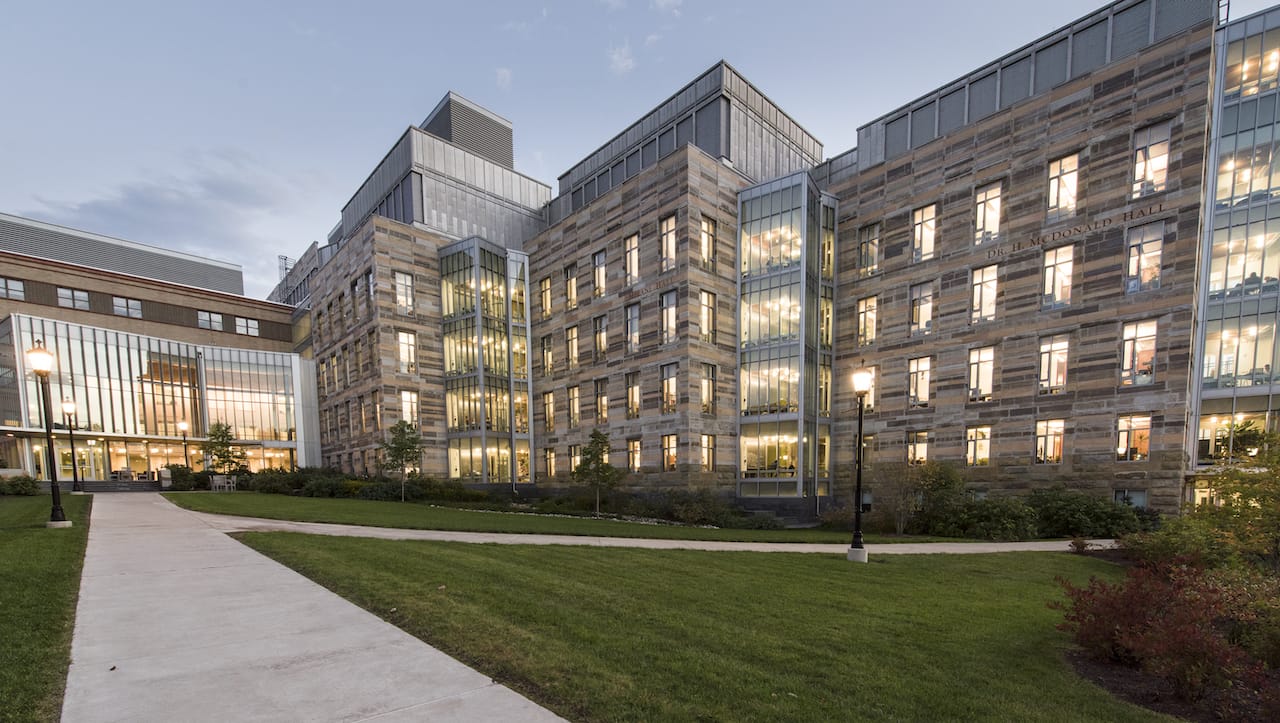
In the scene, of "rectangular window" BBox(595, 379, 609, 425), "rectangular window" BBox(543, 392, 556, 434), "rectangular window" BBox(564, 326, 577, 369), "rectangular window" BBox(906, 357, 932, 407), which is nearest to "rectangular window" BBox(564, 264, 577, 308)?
"rectangular window" BBox(564, 326, 577, 369)

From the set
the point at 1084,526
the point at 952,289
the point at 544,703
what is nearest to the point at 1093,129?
the point at 952,289

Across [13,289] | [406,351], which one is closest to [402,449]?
[406,351]

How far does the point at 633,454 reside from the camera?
2978 cm

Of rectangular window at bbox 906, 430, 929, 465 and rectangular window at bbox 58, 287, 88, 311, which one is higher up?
rectangular window at bbox 58, 287, 88, 311

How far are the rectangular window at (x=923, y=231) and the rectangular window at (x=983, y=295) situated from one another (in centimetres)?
249

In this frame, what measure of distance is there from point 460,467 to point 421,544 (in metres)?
26.7

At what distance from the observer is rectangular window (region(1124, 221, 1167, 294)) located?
20.6m

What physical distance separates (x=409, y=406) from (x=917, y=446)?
1278 inches

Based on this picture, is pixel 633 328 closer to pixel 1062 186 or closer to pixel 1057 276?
pixel 1057 276

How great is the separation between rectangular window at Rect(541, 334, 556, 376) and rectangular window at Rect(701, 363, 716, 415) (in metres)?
13.0

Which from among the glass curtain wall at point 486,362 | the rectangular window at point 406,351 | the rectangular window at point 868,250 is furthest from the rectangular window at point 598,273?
the rectangular window at point 868,250

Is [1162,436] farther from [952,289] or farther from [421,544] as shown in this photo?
[421,544]

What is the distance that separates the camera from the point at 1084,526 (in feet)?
62.2

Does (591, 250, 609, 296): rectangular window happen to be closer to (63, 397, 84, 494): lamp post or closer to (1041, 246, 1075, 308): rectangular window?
(1041, 246, 1075, 308): rectangular window
